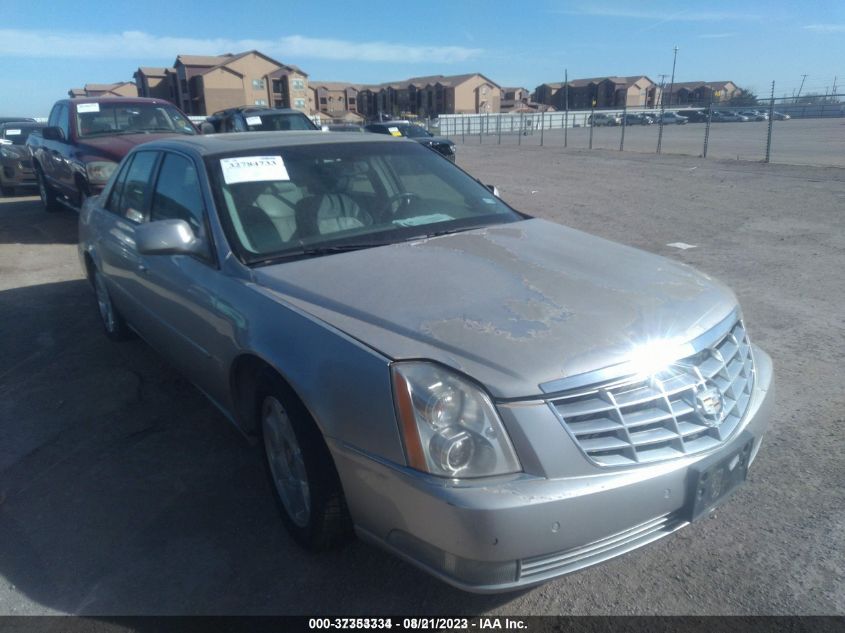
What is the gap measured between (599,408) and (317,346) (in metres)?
0.99

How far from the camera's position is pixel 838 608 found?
7.65 ft

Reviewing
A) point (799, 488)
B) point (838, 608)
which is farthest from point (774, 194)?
point (838, 608)

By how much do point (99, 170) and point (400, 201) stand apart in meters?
6.25

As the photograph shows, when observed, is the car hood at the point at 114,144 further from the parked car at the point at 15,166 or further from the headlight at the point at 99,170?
the parked car at the point at 15,166

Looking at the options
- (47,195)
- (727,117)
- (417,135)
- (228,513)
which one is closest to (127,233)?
(228,513)

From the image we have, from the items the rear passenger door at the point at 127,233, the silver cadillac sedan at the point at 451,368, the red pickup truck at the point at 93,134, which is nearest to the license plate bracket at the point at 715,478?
the silver cadillac sedan at the point at 451,368

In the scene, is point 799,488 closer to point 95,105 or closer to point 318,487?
point 318,487

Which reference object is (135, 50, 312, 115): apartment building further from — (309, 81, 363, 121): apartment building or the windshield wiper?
the windshield wiper

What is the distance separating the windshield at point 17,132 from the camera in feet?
50.3

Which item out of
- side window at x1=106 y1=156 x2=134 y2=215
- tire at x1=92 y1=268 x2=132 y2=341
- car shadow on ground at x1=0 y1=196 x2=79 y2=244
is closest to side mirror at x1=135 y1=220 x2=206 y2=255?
side window at x1=106 y1=156 x2=134 y2=215

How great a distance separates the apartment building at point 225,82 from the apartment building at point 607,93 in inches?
1994

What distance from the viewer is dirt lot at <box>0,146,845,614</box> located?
2465mm

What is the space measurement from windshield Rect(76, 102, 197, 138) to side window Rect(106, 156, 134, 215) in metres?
5.17

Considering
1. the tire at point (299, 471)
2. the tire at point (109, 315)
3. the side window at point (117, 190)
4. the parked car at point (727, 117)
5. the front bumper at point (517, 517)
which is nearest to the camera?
the front bumper at point (517, 517)
